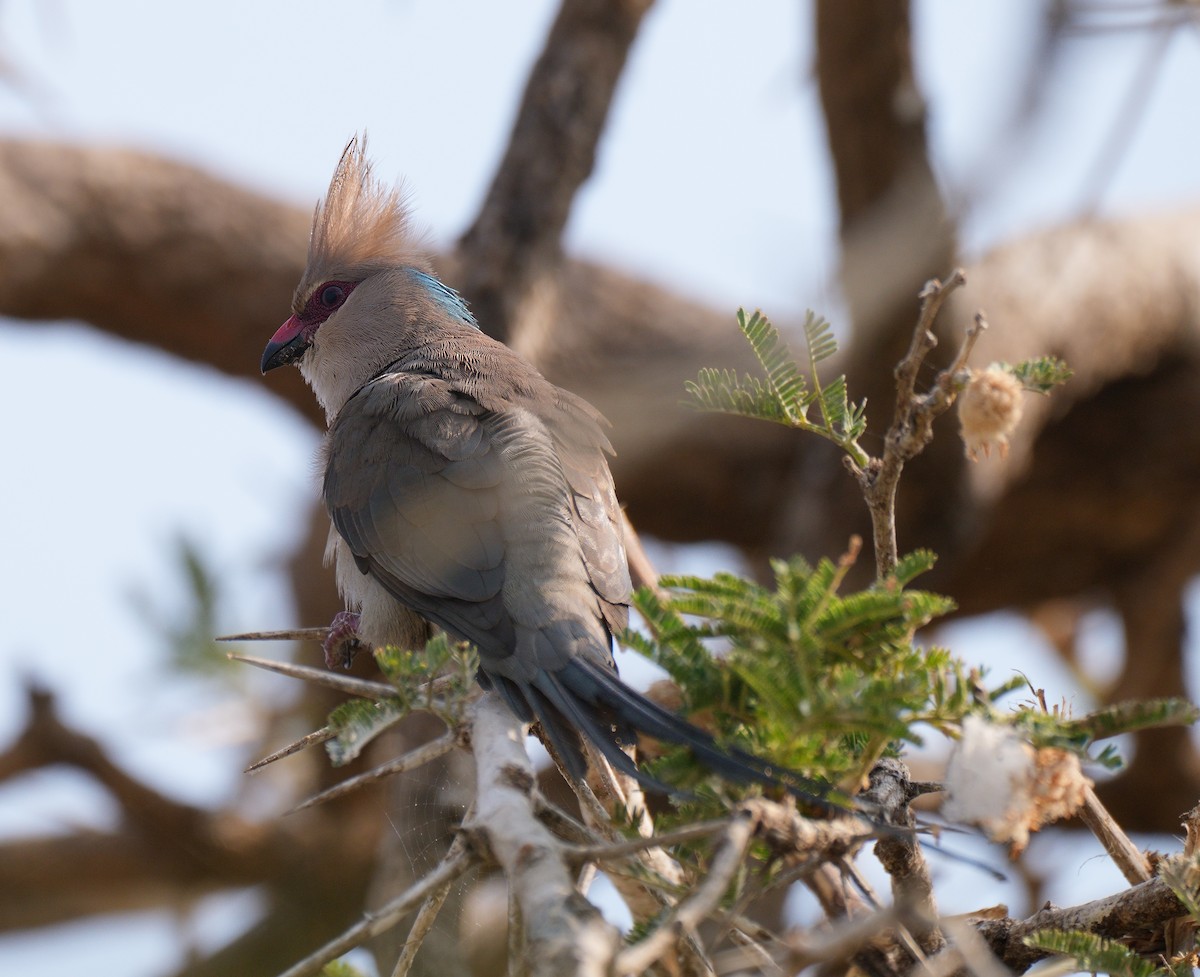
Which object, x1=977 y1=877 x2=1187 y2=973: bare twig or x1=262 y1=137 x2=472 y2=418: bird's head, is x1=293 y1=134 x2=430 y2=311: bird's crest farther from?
x1=977 y1=877 x2=1187 y2=973: bare twig

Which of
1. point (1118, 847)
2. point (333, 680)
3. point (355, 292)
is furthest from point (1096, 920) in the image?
point (355, 292)

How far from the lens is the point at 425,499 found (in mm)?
3328

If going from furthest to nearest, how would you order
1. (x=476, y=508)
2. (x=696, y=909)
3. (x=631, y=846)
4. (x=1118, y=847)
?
(x=476, y=508) < (x=1118, y=847) < (x=631, y=846) < (x=696, y=909)

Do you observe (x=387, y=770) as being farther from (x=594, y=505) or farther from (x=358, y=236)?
(x=358, y=236)

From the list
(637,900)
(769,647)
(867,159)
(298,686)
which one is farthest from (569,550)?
(298,686)

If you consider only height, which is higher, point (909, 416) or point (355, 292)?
point (909, 416)

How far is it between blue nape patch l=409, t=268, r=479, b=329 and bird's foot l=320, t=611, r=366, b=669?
48.9 inches

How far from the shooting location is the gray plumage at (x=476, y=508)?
8.81 ft

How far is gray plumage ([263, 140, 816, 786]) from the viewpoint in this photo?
2686 mm

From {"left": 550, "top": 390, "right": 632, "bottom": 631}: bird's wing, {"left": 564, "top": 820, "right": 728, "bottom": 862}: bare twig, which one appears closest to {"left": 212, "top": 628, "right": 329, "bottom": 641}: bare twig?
{"left": 550, "top": 390, "right": 632, "bottom": 631}: bird's wing

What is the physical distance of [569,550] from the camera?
3076mm

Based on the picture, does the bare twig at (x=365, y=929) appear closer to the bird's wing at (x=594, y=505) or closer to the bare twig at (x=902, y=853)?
the bare twig at (x=902, y=853)

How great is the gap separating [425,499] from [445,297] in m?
1.36

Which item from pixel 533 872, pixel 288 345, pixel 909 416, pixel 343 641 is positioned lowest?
pixel 343 641
